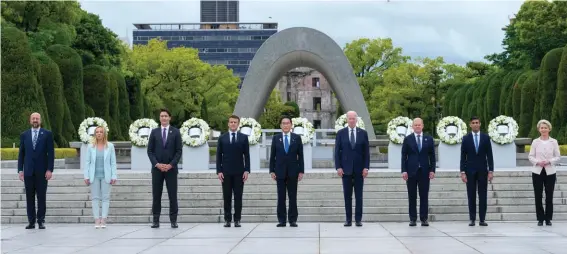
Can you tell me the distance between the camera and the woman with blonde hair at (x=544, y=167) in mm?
13008

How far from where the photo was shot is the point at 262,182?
16.0 meters

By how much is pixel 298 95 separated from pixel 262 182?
259ft

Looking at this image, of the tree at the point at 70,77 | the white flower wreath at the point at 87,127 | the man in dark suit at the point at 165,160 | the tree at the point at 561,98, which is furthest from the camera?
the tree at the point at 70,77

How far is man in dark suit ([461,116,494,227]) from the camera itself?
13.0 meters

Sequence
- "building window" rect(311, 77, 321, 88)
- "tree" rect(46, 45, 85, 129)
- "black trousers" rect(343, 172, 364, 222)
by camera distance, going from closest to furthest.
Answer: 1. "black trousers" rect(343, 172, 364, 222)
2. "tree" rect(46, 45, 85, 129)
3. "building window" rect(311, 77, 321, 88)

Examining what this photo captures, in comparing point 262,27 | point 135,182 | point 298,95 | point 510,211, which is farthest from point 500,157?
point 262,27

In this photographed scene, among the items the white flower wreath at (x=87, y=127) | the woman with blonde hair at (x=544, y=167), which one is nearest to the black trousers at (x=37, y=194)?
the woman with blonde hair at (x=544, y=167)

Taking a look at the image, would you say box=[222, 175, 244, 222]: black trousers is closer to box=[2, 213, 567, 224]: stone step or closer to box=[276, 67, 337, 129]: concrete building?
box=[2, 213, 567, 224]: stone step

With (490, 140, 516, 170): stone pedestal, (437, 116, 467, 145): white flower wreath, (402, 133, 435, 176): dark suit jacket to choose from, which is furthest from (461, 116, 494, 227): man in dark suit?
(490, 140, 516, 170): stone pedestal

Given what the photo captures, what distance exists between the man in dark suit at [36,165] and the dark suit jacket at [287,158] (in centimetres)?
346

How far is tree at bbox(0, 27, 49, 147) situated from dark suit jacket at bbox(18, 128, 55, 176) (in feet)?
59.6

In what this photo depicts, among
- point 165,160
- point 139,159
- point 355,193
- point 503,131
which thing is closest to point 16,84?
point 139,159

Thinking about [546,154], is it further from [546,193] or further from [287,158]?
[287,158]

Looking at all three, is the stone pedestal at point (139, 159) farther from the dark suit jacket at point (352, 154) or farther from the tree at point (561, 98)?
the tree at point (561, 98)
